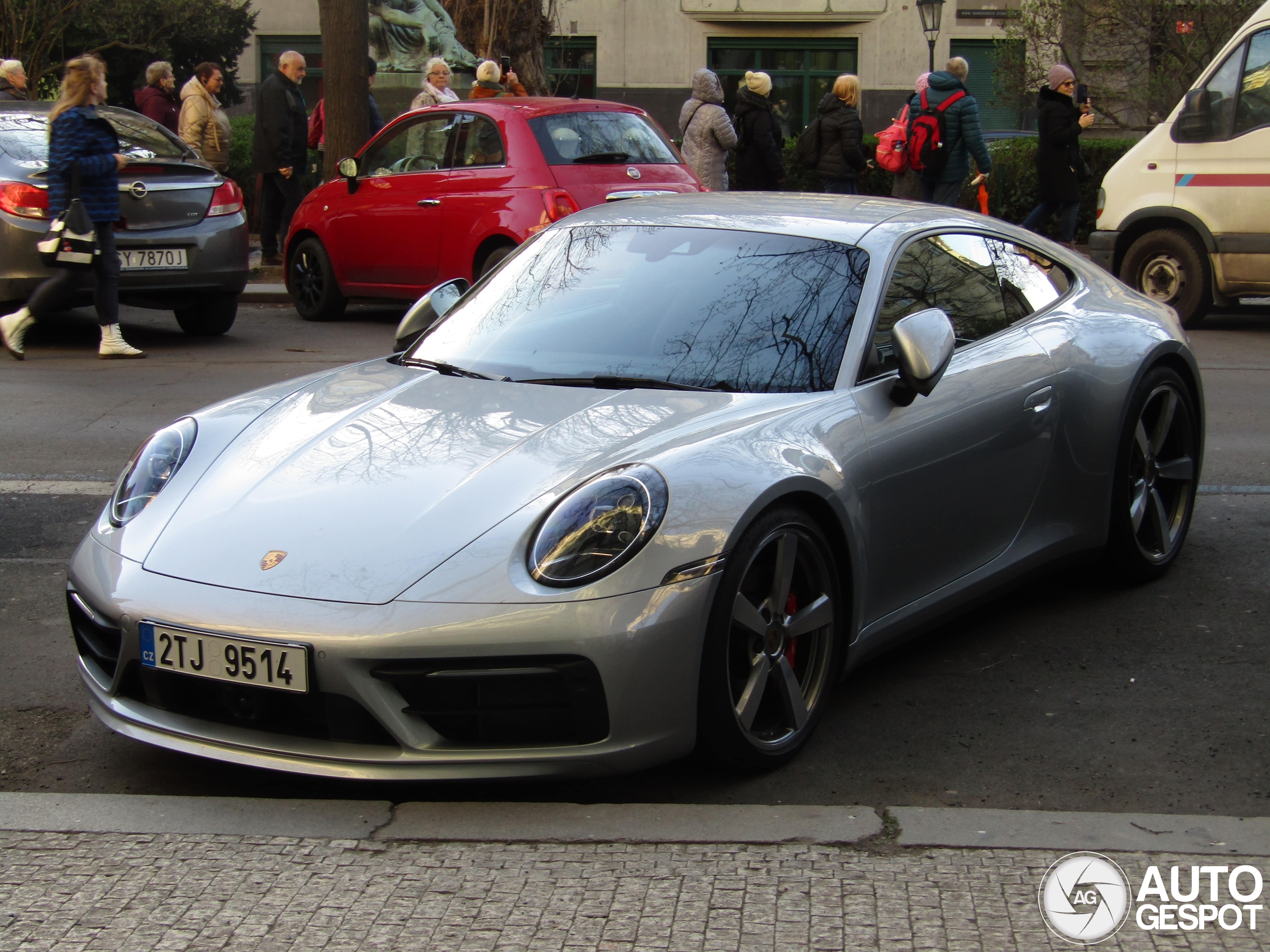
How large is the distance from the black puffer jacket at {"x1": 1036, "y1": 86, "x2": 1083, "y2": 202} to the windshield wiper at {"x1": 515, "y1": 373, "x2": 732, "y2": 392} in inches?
395

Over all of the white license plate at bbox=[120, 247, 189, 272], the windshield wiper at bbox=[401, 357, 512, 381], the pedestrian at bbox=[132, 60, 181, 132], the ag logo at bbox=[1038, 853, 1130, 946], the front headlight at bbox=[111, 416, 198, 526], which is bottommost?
the ag logo at bbox=[1038, 853, 1130, 946]

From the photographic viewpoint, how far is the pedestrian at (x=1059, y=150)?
13.2 m

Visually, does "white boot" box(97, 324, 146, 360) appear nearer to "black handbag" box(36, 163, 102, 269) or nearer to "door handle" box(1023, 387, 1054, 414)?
"black handbag" box(36, 163, 102, 269)

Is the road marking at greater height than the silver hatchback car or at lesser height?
lesser

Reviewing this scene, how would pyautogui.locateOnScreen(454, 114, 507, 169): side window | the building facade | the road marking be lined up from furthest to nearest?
the building facade
pyautogui.locateOnScreen(454, 114, 507, 169): side window
the road marking

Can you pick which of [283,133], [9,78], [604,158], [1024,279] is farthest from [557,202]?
[1024,279]

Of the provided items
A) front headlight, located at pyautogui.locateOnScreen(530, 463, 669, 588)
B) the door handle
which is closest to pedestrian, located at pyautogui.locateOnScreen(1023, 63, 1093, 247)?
the door handle

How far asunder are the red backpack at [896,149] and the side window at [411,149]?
4197mm

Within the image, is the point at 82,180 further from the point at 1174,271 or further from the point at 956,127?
the point at 1174,271

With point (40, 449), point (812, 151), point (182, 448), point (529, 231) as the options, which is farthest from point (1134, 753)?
point (812, 151)

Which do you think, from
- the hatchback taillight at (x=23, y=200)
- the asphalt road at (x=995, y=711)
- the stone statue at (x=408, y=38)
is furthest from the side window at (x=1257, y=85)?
the stone statue at (x=408, y=38)

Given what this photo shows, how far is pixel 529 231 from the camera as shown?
10578 mm

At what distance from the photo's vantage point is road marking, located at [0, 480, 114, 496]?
645 centimetres

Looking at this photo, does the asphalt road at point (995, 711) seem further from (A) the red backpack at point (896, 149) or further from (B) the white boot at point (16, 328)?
(A) the red backpack at point (896, 149)
